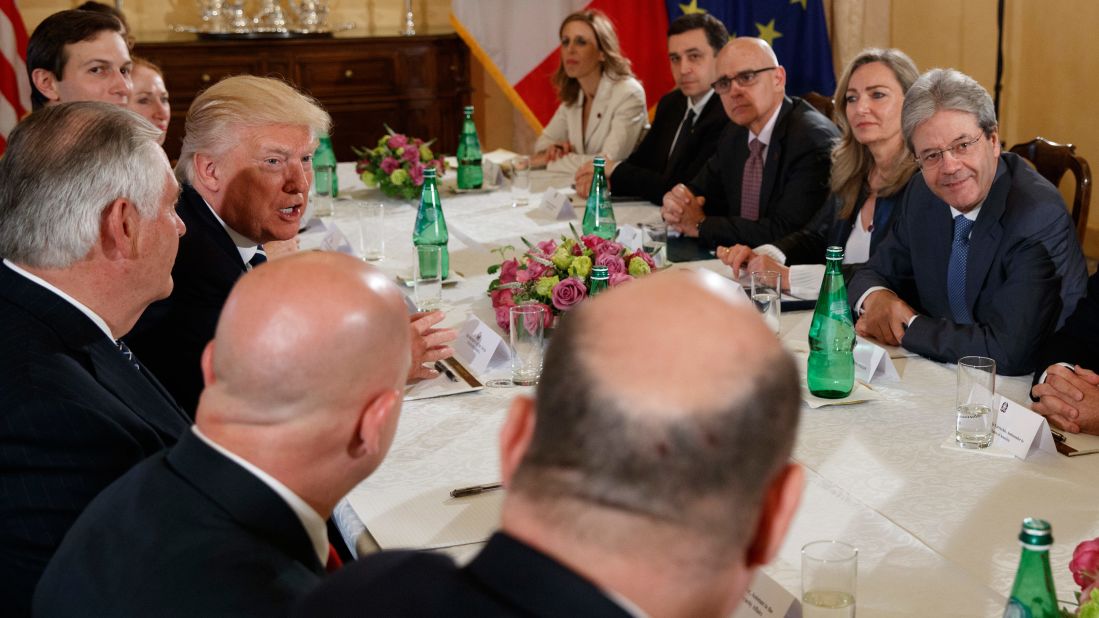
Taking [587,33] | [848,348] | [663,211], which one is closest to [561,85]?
[587,33]

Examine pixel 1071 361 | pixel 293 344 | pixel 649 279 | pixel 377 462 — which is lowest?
pixel 1071 361

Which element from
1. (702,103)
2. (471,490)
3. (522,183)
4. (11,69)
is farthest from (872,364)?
(11,69)

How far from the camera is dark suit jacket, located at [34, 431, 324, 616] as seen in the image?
1.06 metres

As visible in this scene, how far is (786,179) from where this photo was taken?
375cm

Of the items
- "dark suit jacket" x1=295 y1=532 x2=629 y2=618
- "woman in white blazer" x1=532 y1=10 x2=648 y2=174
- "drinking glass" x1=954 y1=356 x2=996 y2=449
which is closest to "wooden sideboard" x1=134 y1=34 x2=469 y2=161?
"woman in white blazer" x1=532 y1=10 x2=648 y2=174

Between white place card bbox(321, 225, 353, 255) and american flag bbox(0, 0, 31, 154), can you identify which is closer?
white place card bbox(321, 225, 353, 255)

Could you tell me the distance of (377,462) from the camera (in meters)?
1.23

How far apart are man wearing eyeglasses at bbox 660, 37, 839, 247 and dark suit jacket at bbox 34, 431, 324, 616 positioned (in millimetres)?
2600

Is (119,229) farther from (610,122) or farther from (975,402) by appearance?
(610,122)

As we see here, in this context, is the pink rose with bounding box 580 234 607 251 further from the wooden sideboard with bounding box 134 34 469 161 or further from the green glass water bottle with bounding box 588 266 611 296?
the wooden sideboard with bounding box 134 34 469 161

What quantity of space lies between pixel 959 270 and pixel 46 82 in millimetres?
2982

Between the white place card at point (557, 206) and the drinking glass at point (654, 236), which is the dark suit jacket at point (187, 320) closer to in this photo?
the drinking glass at point (654, 236)

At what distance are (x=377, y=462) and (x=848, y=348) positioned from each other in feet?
3.75

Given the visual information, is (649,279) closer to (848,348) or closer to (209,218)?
(848,348)
